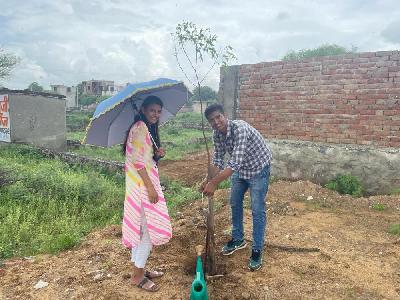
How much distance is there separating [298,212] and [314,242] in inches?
51.8

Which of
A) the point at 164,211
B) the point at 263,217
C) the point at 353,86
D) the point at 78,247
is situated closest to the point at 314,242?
the point at 263,217

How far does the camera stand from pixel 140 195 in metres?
3.13

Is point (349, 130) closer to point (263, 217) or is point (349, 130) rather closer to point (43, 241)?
→ point (263, 217)

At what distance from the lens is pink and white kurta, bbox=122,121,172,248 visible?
10.1ft

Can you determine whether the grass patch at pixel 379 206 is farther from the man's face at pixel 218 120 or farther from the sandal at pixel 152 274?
the sandal at pixel 152 274

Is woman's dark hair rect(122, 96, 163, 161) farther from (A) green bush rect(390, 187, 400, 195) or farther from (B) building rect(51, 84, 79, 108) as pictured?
(B) building rect(51, 84, 79, 108)

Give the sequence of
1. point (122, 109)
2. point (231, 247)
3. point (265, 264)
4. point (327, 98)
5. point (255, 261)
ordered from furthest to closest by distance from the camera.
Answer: point (327, 98) < point (231, 247) < point (265, 264) < point (255, 261) < point (122, 109)

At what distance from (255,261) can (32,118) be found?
34.1 feet

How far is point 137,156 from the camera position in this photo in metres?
3.07

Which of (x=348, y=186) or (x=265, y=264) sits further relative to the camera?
(x=348, y=186)

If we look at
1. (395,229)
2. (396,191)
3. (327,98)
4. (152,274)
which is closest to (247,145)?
(152,274)

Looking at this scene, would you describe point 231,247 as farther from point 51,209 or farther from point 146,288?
point 51,209

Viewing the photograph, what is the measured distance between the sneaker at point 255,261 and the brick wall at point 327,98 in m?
3.94

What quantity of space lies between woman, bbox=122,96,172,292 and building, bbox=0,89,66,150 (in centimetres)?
984
